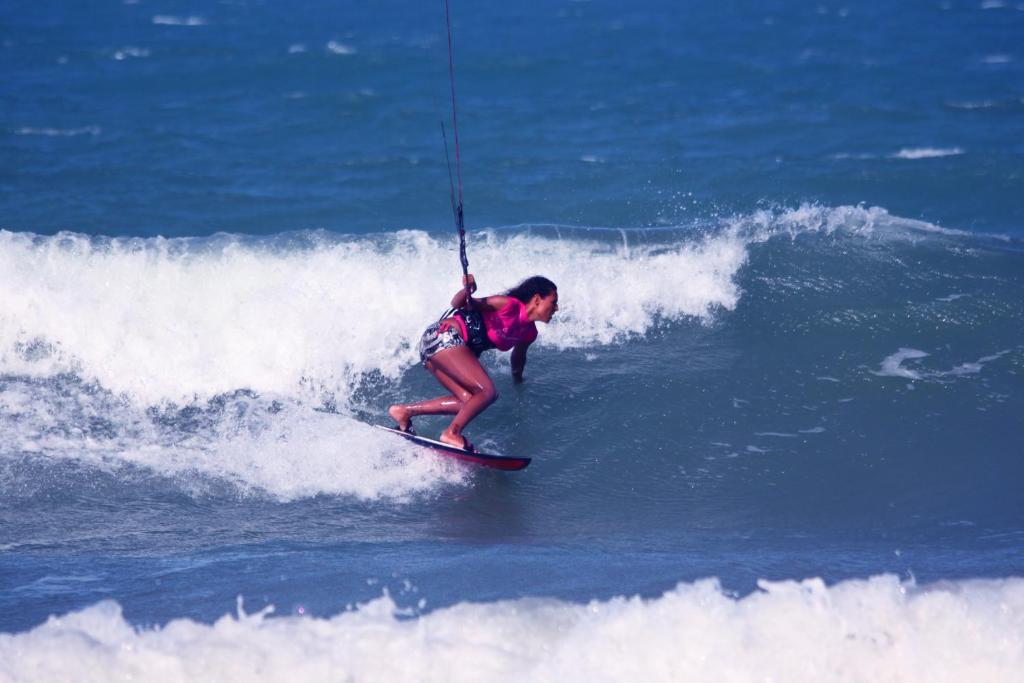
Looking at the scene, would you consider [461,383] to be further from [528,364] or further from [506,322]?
[528,364]

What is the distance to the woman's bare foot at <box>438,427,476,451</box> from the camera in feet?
22.1

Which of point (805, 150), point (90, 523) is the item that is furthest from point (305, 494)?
point (805, 150)

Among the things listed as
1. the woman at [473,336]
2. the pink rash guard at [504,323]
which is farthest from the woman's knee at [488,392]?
the pink rash guard at [504,323]

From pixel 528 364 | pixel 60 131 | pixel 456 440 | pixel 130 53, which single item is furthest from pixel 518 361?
pixel 130 53

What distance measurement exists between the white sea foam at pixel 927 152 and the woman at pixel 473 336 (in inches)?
323

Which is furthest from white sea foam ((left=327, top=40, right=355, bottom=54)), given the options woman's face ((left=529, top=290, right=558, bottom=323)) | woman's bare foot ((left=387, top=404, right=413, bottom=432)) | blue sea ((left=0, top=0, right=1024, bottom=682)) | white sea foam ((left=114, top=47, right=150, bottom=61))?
woman's face ((left=529, top=290, right=558, bottom=323))

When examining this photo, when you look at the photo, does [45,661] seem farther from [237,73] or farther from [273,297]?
[237,73]

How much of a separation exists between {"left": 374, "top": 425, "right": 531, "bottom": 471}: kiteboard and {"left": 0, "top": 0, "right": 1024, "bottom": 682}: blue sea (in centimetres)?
11

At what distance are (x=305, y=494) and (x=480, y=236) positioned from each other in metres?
4.36

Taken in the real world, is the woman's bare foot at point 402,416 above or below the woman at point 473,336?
below

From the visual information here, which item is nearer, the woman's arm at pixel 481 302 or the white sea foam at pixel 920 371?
the woman's arm at pixel 481 302

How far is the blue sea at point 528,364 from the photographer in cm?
488

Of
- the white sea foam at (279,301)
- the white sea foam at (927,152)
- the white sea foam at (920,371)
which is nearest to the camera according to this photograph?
the white sea foam at (920,371)

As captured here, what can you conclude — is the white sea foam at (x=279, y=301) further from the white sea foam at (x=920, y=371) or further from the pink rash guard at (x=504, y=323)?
the pink rash guard at (x=504, y=323)
